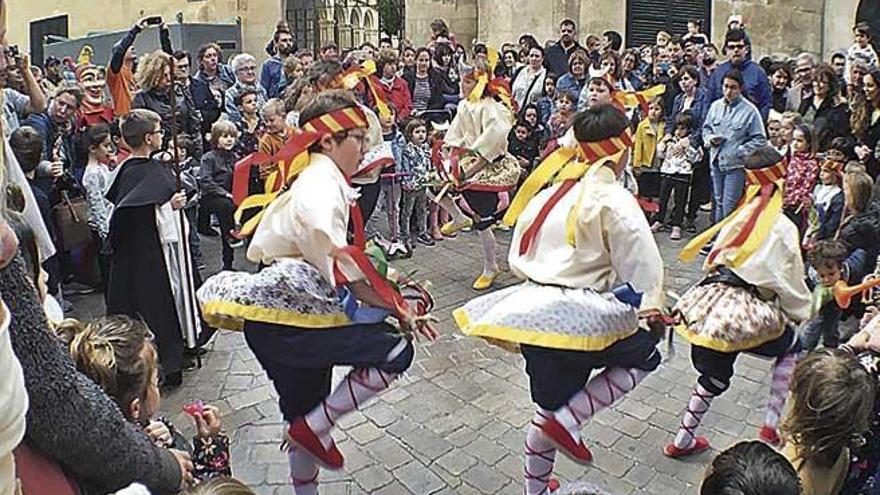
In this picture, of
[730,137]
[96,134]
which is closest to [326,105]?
[96,134]

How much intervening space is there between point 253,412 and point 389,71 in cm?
590

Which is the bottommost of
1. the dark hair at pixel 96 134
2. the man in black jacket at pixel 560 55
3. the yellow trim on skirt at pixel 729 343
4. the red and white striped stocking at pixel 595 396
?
the red and white striped stocking at pixel 595 396

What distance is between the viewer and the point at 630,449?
529 centimetres

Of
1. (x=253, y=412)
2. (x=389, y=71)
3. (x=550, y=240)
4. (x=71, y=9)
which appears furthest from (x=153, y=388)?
(x=71, y=9)

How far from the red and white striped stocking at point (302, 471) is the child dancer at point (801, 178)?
218 inches

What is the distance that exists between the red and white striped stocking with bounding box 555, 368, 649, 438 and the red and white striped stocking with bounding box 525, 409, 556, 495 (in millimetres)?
107

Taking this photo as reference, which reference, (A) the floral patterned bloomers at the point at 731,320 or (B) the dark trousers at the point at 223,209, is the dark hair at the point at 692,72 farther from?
(A) the floral patterned bloomers at the point at 731,320

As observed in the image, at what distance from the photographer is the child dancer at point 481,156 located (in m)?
8.88

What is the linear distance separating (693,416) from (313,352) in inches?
86.1

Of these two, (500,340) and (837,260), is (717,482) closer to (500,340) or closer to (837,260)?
(500,340)

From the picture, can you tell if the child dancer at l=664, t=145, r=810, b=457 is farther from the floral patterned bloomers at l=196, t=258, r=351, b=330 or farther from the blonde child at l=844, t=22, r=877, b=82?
the blonde child at l=844, t=22, r=877, b=82

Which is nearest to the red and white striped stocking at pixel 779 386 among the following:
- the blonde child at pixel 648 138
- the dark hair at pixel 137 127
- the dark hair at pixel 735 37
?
the dark hair at pixel 137 127

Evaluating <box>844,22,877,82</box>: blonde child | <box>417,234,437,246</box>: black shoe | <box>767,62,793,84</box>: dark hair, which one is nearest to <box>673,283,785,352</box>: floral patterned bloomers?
<box>417,234,437,246</box>: black shoe

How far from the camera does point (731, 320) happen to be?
4.73 metres
